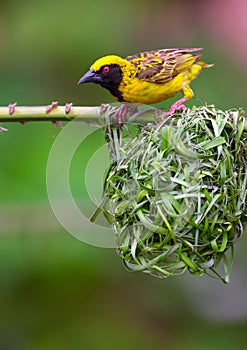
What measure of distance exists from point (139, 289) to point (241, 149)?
8.46 ft

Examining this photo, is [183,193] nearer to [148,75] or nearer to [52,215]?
[148,75]

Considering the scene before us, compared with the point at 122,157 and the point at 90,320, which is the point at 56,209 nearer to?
the point at 122,157

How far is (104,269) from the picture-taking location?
4.30m

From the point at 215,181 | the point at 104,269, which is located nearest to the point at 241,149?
the point at 215,181

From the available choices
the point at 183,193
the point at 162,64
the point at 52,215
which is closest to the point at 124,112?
the point at 162,64

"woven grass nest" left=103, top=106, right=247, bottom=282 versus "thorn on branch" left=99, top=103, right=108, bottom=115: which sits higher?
"thorn on branch" left=99, top=103, right=108, bottom=115

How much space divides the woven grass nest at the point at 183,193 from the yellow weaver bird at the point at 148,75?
0.08 metres

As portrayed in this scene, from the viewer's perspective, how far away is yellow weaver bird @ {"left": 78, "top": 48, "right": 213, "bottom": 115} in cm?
218

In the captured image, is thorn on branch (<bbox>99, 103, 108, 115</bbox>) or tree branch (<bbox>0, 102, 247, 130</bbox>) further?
thorn on branch (<bbox>99, 103, 108, 115</bbox>)

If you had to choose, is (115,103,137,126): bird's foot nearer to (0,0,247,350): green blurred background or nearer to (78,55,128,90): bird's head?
(78,55,128,90): bird's head

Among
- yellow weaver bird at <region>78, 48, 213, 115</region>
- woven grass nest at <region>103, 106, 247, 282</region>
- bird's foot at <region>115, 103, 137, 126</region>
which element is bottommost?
woven grass nest at <region>103, 106, 247, 282</region>

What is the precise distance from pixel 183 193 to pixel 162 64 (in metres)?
0.38

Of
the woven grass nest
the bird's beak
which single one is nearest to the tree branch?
the bird's beak

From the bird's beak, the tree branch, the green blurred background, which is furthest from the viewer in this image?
the green blurred background
